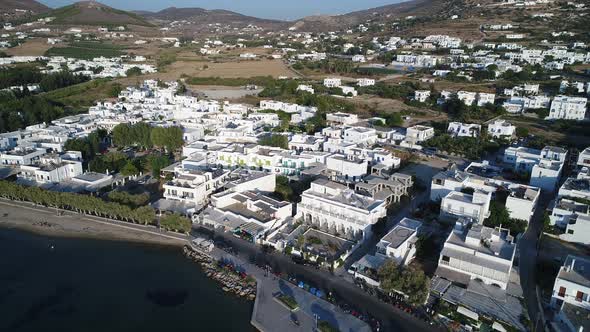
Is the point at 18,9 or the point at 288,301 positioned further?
the point at 18,9

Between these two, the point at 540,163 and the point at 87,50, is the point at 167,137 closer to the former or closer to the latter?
the point at 540,163

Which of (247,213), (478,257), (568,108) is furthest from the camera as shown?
(568,108)

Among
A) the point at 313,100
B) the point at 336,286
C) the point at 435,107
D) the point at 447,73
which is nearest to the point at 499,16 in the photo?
the point at 447,73

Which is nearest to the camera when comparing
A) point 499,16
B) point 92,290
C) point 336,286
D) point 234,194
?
point 336,286

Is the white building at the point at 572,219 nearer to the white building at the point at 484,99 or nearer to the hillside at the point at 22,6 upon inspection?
the white building at the point at 484,99

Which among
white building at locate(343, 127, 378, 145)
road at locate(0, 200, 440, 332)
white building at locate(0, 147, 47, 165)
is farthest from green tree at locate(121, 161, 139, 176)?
white building at locate(343, 127, 378, 145)

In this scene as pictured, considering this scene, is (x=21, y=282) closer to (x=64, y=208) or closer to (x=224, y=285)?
(x=64, y=208)

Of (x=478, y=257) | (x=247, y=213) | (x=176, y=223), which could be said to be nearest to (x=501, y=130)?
(x=478, y=257)

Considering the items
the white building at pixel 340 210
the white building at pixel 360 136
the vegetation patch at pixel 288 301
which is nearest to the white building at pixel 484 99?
the white building at pixel 360 136
